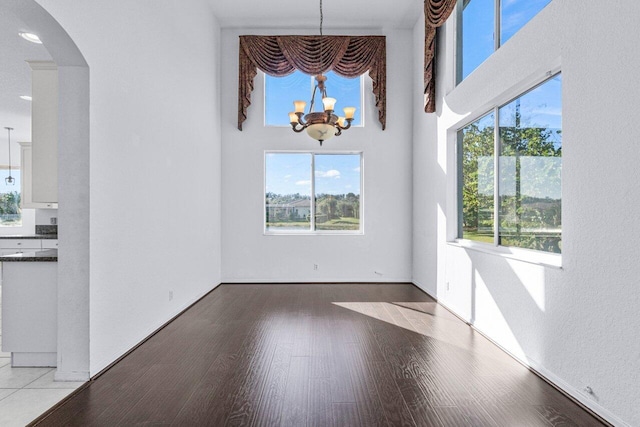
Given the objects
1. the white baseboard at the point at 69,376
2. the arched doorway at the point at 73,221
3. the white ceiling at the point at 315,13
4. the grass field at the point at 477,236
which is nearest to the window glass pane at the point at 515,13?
the grass field at the point at 477,236

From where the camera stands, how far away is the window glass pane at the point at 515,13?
2.86m

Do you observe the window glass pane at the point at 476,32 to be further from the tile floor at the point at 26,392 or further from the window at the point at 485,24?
the tile floor at the point at 26,392

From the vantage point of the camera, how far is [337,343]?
3227 millimetres

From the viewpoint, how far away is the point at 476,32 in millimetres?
3893

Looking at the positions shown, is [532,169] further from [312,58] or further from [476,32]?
[312,58]

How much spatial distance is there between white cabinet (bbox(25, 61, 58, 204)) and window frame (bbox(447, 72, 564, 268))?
13.2ft

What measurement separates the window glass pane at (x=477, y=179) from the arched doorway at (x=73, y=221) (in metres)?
3.68

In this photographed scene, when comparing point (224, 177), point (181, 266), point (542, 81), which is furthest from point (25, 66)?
point (542, 81)

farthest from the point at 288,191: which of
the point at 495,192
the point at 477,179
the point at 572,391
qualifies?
the point at 572,391

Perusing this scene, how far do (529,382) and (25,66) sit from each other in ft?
22.8

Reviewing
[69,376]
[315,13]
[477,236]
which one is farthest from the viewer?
[315,13]

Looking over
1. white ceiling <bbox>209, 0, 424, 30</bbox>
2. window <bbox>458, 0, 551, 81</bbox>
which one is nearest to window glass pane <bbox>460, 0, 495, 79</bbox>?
window <bbox>458, 0, 551, 81</bbox>

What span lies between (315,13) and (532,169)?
13.6ft

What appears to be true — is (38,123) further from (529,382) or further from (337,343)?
(529,382)
